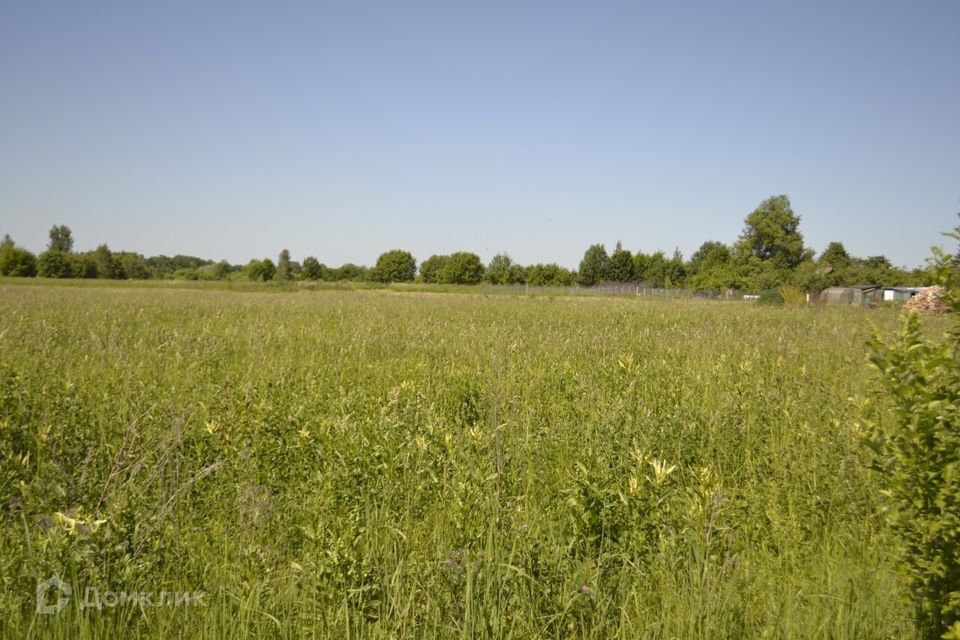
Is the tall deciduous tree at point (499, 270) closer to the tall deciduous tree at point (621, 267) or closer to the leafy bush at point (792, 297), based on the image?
the tall deciduous tree at point (621, 267)

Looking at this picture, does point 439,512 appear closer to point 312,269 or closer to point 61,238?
point 312,269

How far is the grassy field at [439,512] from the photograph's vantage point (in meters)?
1.95

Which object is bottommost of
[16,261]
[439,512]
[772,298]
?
[439,512]

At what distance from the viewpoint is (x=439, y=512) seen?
2.78 meters

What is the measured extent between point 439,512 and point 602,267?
9519 cm

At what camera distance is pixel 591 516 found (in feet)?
8.11

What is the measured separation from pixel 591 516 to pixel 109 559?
2047 millimetres

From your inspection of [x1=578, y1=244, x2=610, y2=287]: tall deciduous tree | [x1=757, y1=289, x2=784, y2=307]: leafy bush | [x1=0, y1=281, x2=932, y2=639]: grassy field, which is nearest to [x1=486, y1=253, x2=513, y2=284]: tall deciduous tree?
[x1=578, y1=244, x2=610, y2=287]: tall deciduous tree

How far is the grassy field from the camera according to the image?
1.95 metres

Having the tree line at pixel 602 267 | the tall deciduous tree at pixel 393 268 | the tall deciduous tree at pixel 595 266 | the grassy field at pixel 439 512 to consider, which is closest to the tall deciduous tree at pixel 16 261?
the tree line at pixel 602 267

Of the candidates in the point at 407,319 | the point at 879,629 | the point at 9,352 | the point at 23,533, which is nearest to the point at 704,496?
the point at 879,629

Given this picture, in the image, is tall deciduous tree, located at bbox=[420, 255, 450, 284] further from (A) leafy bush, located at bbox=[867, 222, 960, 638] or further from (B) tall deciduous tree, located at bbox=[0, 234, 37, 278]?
(A) leafy bush, located at bbox=[867, 222, 960, 638]

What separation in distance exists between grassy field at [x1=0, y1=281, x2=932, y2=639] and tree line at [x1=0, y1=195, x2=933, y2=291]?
6529 centimetres

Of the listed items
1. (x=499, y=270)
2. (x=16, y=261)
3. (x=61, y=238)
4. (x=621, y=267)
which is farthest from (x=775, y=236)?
(x=61, y=238)
